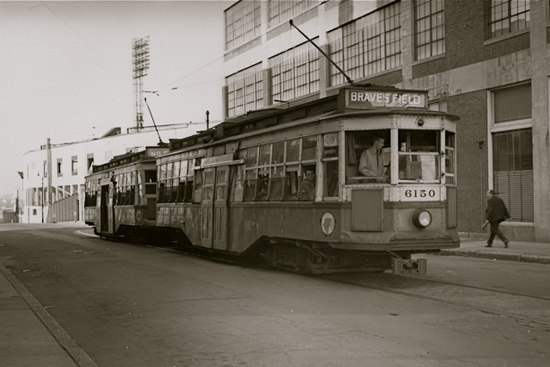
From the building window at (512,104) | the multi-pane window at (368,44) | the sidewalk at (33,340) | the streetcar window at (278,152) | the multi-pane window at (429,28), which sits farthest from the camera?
the multi-pane window at (368,44)

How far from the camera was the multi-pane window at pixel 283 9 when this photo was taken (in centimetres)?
3231

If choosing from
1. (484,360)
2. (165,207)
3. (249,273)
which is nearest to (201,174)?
(165,207)

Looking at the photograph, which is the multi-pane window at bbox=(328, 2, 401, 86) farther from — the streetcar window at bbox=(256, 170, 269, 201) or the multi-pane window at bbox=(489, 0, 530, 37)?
the streetcar window at bbox=(256, 170, 269, 201)

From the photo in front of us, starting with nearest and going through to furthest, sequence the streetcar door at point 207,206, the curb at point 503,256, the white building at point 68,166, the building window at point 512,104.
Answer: the curb at point 503,256, the streetcar door at point 207,206, the building window at point 512,104, the white building at point 68,166

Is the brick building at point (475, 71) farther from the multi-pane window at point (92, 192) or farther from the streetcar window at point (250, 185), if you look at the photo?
the multi-pane window at point (92, 192)

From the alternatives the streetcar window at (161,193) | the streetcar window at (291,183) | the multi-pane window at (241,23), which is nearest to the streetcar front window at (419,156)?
the streetcar window at (291,183)

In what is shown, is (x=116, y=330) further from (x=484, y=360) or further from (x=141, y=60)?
(x=141, y=60)

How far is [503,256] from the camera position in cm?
1703

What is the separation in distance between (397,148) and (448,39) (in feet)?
45.8

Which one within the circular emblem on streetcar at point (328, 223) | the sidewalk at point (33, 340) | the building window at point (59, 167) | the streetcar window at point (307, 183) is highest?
the building window at point (59, 167)

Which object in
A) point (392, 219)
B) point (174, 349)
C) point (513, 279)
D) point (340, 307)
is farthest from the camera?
point (513, 279)

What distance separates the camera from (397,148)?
36.2 ft

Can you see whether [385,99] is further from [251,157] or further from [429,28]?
[429,28]

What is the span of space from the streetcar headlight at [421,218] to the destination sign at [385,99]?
6.18 ft
